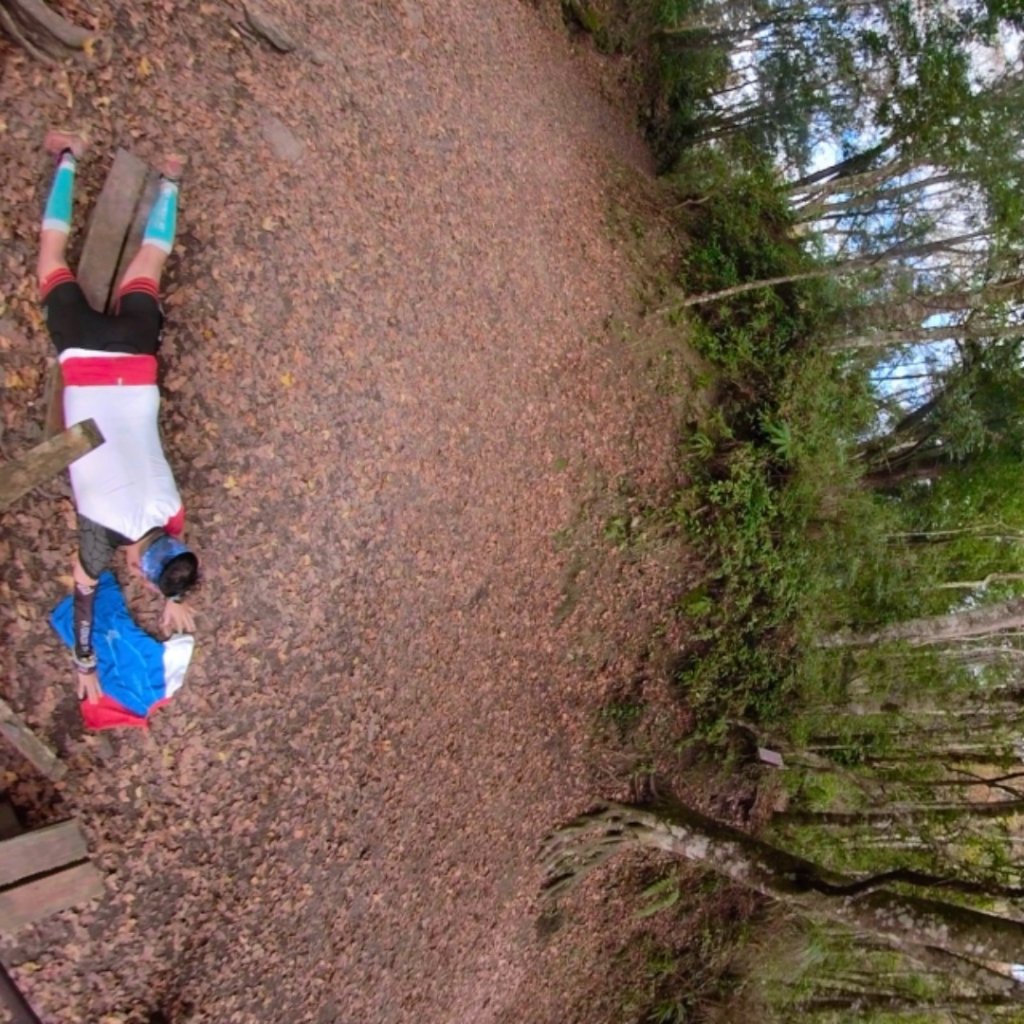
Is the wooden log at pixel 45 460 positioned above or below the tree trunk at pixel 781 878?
above

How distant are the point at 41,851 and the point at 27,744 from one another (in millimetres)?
556

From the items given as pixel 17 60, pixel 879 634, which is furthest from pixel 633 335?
pixel 17 60

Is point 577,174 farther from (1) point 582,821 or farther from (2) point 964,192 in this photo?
(1) point 582,821

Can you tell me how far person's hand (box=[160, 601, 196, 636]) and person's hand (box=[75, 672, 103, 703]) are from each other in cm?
42

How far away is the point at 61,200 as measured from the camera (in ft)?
12.8

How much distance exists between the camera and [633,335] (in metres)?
7.46

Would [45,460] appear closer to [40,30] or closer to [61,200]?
[61,200]

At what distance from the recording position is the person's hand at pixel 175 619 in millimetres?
4094

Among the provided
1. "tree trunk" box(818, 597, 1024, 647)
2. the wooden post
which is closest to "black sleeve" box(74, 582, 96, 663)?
the wooden post

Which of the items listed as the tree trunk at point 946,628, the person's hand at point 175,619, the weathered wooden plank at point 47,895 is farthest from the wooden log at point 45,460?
the tree trunk at point 946,628

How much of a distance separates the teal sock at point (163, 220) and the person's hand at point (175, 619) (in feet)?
6.46

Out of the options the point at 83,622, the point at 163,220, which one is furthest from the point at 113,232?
the point at 83,622

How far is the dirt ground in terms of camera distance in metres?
4.22

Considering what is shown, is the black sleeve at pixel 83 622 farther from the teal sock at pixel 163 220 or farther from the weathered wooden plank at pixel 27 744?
the teal sock at pixel 163 220
